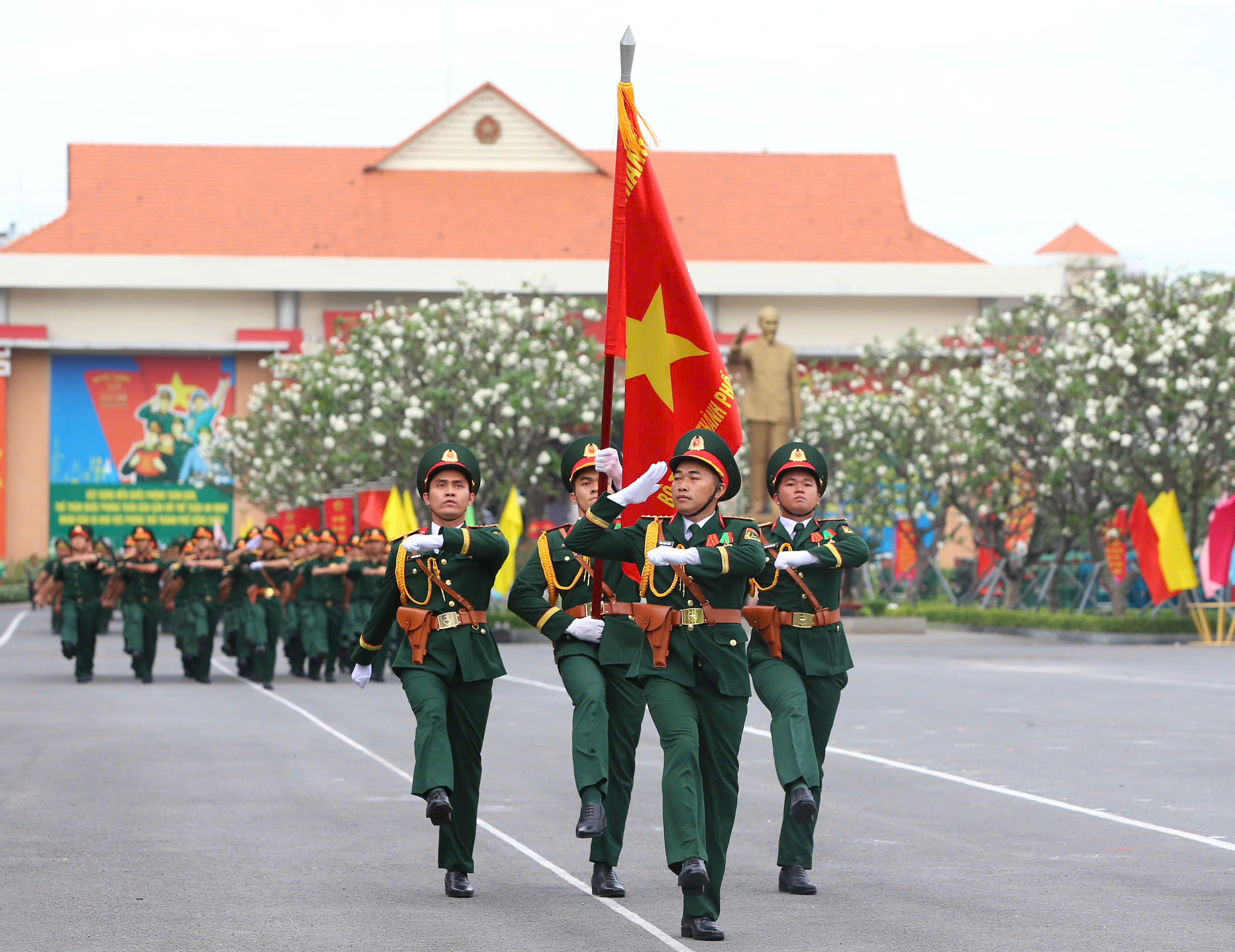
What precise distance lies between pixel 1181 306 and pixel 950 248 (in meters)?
35.4

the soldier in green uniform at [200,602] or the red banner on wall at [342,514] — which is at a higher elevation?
the red banner on wall at [342,514]

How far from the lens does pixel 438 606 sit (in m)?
8.45

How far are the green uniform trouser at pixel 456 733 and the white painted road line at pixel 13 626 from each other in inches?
1057

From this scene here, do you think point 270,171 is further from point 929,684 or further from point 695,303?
point 695,303

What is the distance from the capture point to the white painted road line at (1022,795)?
1003cm

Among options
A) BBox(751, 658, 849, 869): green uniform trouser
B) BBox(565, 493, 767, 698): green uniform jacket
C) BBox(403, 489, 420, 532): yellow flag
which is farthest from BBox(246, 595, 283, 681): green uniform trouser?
BBox(565, 493, 767, 698): green uniform jacket

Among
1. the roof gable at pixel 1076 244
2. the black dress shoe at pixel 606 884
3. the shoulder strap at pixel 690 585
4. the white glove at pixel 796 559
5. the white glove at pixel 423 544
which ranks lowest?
the black dress shoe at pixel 606 884

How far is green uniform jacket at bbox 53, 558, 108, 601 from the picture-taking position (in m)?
23.7

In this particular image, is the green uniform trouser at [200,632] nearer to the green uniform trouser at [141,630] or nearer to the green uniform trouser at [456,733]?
the green uniform trouser at [141,630]

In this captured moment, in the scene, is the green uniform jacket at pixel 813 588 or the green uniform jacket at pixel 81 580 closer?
the green uniform jacket at pixel 813 588

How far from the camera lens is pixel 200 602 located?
24.0m

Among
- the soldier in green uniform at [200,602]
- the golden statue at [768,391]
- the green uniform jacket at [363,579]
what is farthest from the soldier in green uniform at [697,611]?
the golden statue at [768,391]

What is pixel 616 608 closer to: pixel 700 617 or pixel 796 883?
pixel 700 617

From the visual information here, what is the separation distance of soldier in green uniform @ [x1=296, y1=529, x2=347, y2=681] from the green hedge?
15.3 meters
